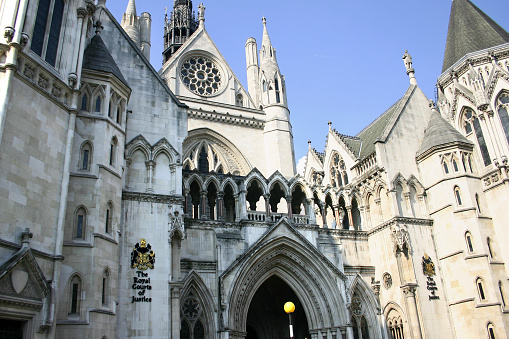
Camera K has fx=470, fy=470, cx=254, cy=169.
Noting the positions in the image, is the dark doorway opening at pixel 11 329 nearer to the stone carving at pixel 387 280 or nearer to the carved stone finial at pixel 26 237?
the carved stone finial at pixel 26 237

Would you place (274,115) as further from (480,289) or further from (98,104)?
(480,289)

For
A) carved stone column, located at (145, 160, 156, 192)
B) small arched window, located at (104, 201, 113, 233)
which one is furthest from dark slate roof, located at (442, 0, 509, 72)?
small arched window, located at (104, 201, 113, 233)

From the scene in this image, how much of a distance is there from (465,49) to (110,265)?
2382 cm

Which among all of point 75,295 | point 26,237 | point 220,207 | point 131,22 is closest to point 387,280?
point 220,207

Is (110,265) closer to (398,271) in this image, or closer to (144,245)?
(144,245)

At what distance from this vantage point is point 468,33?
95.0ft

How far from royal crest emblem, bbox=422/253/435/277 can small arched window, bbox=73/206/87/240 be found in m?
15.8

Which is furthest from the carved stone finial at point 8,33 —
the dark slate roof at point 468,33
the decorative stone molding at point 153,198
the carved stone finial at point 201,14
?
the dark slate roof at point 468,33

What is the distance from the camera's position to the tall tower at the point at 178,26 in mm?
51031

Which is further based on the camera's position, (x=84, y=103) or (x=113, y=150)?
(x=113, y=150)

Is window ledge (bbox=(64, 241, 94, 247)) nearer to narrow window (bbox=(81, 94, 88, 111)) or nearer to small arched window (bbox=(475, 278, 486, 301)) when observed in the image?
narrow window (bbox=(81, 94, 88, 111))

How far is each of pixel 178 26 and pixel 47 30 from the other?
38.4 meters

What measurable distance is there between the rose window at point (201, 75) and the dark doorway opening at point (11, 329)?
20415 mm

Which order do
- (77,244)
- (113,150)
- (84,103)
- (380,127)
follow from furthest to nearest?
(380,127) < (113,150) < (84,103) < (77,244)
